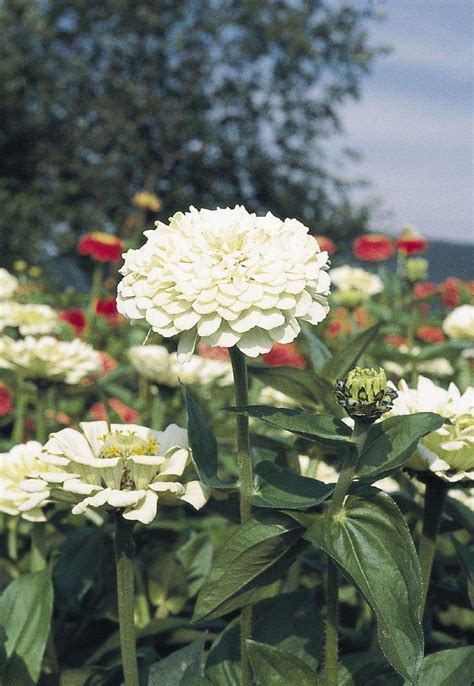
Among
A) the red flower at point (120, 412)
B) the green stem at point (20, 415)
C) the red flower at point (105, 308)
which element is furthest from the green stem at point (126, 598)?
the red flower at point (105, 308)

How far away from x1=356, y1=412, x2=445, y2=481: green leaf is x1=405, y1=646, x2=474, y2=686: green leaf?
21 cm

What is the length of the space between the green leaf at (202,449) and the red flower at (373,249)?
225cm

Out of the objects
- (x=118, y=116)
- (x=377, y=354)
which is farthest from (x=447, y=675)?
(x=118, y=116)

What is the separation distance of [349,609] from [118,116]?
12275mm

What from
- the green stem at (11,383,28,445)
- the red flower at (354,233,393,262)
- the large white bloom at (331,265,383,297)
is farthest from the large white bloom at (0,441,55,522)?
the red flower at (354,233,393,262)

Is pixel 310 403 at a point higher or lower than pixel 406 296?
lower

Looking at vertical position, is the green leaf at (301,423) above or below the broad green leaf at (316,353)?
below

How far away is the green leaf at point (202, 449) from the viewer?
0.81 metres

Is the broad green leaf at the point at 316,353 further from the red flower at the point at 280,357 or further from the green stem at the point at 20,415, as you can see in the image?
the red flower at the point at 280,357

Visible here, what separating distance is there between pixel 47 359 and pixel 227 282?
753mm

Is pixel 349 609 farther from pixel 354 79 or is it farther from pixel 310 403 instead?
pixel 354 79

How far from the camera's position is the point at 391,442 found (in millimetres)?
770

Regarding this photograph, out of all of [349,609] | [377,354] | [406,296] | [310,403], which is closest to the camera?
[310,403]

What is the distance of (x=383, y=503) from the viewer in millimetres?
773
